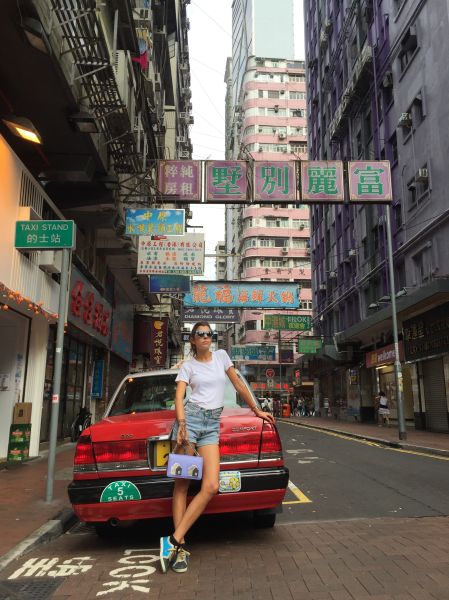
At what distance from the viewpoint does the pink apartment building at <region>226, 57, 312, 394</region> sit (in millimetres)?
68312

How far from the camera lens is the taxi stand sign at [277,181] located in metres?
13.7

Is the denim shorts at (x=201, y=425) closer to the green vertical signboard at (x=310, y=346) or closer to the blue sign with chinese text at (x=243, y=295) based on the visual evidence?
the blue sign with chinese text at (x=243, y=295)

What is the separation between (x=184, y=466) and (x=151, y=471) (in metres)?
0.54

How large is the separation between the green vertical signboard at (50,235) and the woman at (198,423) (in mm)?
3552

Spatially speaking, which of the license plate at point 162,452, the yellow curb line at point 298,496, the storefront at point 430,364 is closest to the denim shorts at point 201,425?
the license plate at point 162,452

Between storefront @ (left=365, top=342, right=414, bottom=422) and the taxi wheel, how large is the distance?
18.7 metres

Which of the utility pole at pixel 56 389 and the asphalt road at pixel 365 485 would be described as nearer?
the asphalt road at pixel 365 485

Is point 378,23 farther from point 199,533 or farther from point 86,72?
point 199,533

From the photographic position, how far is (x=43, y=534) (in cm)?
508

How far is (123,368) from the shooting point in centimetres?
2423

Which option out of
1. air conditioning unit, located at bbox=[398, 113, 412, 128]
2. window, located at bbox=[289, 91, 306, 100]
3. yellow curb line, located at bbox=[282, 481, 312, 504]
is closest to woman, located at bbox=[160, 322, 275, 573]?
yellow curb line, located at bbox=[282, 481, 312, 504]

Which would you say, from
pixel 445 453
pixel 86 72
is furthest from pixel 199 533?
pixel 445 453

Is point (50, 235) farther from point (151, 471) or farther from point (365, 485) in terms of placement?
point (365, 485)

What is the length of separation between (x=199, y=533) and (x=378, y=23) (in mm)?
29447
